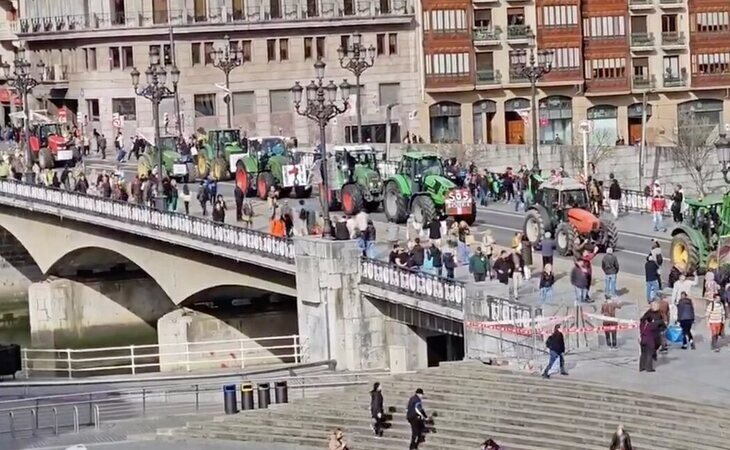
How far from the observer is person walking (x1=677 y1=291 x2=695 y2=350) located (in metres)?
40.8

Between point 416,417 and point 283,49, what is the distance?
73.3 m

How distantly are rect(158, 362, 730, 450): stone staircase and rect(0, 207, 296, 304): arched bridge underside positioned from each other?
17.3m

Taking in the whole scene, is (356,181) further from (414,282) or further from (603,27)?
(603,27)

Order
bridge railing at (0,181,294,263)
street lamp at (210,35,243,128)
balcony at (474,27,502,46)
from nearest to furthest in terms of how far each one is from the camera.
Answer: bridge railing at (0,181,294,263), street lamp at (210,35,243,128), balcony at (474,27,502,46)

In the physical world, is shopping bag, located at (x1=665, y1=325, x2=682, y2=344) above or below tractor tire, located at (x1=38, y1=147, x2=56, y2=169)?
below

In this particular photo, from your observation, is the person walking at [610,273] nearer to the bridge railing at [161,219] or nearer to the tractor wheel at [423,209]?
the tractor wheel at [423,209]

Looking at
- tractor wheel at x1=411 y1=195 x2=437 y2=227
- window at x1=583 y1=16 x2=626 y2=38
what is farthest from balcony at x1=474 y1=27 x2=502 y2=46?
tractor wheel at x1=411 y1=195 x2=437 y2=227

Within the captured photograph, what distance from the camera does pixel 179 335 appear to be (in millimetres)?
66750

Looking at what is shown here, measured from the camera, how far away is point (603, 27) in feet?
358

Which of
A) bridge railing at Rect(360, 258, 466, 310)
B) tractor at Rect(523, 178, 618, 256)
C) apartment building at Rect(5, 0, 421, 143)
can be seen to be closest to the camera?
bridge railing at Rect(360, 258, 466, 310)

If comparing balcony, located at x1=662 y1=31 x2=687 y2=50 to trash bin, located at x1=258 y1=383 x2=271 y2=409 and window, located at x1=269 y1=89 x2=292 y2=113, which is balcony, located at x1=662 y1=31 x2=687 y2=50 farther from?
trash bin, located at x1=258 y1=383 x2=271 y2=409

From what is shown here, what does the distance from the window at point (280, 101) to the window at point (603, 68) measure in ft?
55.0

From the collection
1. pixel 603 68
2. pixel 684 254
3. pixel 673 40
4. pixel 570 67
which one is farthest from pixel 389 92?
pixel 684 254

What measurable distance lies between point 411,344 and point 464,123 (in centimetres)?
5650
